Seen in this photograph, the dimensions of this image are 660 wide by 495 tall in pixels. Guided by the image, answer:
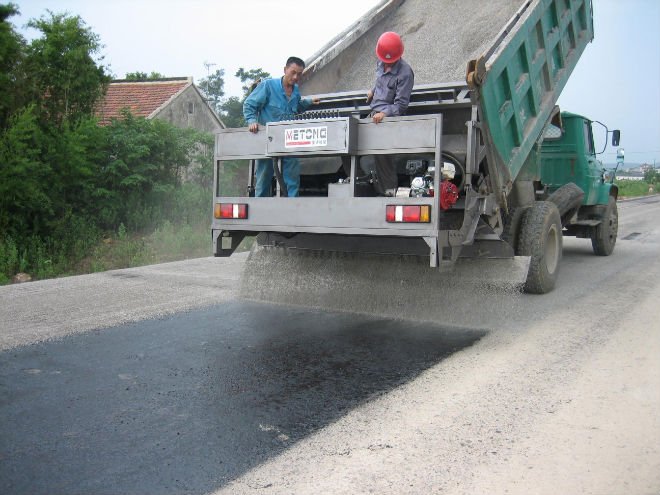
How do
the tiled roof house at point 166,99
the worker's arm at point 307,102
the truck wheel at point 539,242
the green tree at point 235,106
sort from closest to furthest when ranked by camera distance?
the worker's arm at point 307,102, the truck wheel at point 539,242, the tiled roof house at point 166,99, the green tree at point 235,106

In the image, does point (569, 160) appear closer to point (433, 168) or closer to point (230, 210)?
point (433, 168)

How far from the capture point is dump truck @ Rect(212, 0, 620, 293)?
5.02m

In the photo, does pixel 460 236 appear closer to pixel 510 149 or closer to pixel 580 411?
pixel 510 149

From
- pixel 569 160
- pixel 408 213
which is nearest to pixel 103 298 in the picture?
pixel 408 213

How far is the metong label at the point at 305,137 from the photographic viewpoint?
5156mm

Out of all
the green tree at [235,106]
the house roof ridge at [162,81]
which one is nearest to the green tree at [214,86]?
the green tree at [235,106]

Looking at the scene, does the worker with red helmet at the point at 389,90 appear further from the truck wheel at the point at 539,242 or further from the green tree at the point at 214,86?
the green tree at the point at 214,86

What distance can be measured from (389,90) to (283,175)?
3.98 ft

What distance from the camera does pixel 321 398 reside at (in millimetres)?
3816

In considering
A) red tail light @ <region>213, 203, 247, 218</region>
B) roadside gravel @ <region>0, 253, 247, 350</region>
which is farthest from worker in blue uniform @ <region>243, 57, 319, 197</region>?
roadside gravel @ <region>0, 253, 247, 350</region>

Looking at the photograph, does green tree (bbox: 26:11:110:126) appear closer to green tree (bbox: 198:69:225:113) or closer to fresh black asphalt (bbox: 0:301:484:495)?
fresh black asphalt (bbox: 0:301:484:495)

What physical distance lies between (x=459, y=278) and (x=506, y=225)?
776mm

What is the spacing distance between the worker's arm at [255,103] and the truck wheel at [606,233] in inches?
243

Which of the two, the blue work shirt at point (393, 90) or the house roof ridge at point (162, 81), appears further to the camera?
the house roof ridge at point (162, 81)
